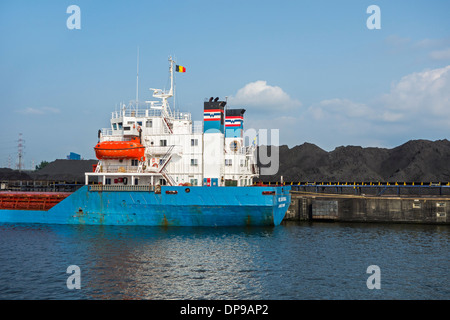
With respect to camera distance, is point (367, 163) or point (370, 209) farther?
point (367, 163)

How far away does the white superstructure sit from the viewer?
3253 cm

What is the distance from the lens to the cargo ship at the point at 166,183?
98.3 ft

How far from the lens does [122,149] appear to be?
32.5m

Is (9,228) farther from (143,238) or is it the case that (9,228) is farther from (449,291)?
(449,291)

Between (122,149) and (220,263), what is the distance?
15766 millimetres

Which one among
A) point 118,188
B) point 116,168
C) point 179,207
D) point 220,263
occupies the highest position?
point 116,168

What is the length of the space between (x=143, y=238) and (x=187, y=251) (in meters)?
5.36

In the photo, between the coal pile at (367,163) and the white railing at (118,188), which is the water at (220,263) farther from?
the coal pile at (367,163)

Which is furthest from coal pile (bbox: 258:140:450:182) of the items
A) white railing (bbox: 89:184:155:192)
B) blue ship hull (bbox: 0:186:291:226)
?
white railing (bbox: 89:184:155:192)

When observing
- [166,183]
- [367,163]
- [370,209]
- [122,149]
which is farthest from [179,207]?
[367,163]

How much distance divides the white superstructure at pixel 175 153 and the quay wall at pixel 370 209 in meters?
9.66

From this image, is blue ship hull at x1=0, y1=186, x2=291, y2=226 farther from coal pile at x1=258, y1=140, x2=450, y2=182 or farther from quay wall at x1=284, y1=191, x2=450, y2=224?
coal pile at x1=258, y1=140, x2=450, y2=182

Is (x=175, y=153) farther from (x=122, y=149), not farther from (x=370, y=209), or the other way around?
(x=370, y=209)

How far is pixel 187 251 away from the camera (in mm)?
23531
